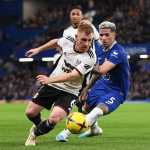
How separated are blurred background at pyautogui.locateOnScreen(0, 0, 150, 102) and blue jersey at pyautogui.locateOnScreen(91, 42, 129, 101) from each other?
22632mm

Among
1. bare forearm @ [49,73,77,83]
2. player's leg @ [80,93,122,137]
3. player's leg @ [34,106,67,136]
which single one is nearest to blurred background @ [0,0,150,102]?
player's leg @ [80,93,122,137]

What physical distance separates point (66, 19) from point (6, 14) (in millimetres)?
A: 4901

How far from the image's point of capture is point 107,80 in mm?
12344

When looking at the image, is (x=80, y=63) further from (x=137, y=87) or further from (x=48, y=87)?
(x=137, y=87)

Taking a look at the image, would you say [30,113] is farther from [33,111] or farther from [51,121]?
[51,121]

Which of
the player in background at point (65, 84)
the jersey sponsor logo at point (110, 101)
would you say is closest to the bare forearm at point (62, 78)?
the player in background at point (65, 84)

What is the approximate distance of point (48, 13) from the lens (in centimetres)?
4269

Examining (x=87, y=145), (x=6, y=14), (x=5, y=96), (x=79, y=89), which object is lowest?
(x=5, y=96)

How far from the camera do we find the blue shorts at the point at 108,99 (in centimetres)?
1180

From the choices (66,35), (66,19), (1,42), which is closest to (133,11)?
(66,19)

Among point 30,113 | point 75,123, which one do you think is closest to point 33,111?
point 30,113

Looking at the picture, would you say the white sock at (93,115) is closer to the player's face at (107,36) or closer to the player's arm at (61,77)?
the player's arm at (61,77)

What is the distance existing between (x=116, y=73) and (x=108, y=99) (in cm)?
53

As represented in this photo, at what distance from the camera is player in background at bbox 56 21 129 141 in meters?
11.7
